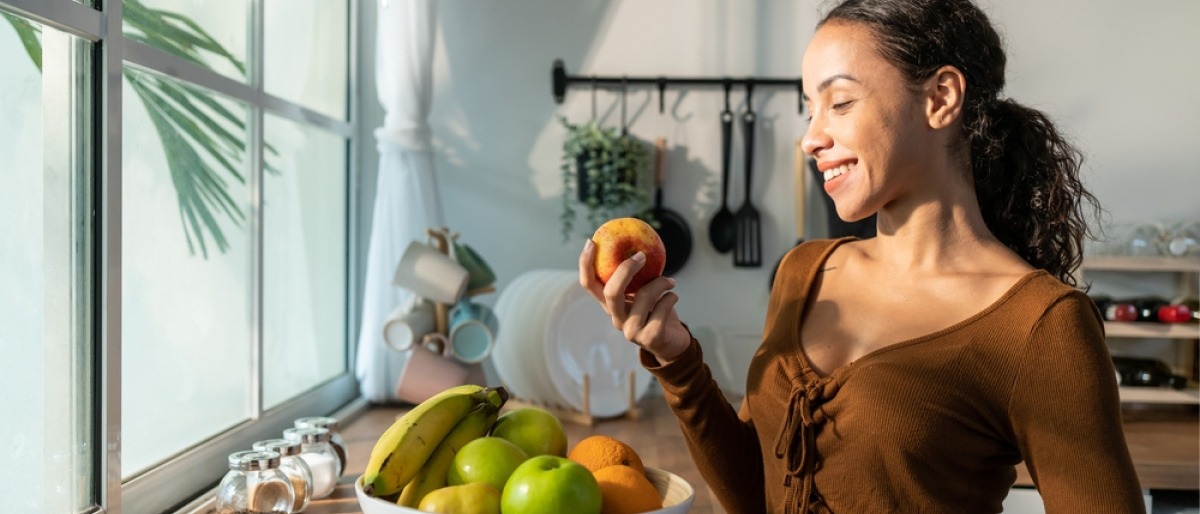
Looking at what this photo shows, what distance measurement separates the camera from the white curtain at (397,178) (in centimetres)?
209

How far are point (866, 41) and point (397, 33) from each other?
1.42 meters

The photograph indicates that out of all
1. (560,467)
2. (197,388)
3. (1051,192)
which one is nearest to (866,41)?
(1051,192)

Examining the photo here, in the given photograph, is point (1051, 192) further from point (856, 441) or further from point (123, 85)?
point (123, 85)

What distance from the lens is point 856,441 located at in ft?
2.92

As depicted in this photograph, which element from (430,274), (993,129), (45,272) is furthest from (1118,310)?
(45,272)

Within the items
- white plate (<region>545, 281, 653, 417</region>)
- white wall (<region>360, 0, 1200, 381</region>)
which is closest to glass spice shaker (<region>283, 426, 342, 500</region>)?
white plate (<region>545, 281, 653, 417</region>)

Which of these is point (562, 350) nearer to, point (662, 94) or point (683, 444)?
point (683, 444)

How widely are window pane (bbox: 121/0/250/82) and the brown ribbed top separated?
806mm

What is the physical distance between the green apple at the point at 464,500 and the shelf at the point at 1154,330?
168cm

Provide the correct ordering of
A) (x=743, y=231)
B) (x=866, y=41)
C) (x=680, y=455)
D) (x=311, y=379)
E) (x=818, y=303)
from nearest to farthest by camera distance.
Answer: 1. (x=866, y=41)
2. (x=818, y=303)
3. (x=680, y=455)
4. (x=311, y=379)
5. (x=743, y=231)

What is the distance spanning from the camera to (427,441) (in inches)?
38.2

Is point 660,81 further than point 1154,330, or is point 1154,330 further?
point 660,81

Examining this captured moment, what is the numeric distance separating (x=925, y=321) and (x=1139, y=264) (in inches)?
57.4

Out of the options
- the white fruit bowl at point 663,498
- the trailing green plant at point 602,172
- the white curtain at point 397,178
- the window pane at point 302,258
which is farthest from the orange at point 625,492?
the trailing green plant at point 602,172
